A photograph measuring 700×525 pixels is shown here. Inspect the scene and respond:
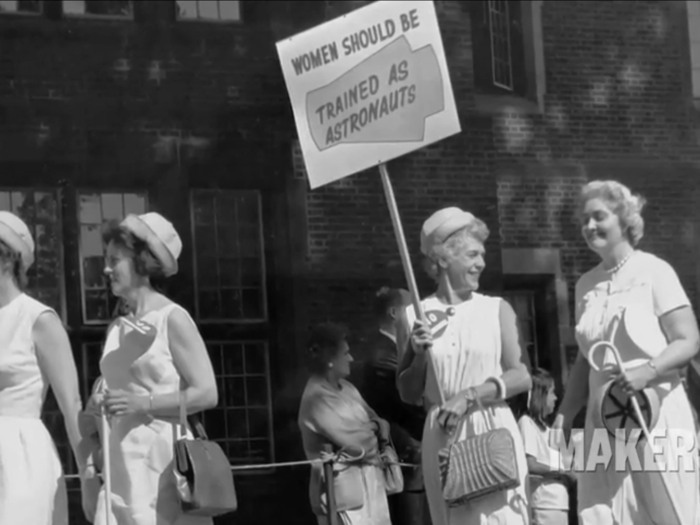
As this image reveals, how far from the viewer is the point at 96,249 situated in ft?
28.0

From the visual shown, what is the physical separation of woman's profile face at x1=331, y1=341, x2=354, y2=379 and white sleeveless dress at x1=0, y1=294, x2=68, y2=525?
275 cm

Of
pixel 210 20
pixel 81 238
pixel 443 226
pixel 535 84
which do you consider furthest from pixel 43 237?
pixel 535 84

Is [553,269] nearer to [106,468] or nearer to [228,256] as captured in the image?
[228,256]

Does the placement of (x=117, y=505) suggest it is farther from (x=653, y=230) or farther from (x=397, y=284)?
(x=653, y=230)

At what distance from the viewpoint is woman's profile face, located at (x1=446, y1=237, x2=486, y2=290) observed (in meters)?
6.64

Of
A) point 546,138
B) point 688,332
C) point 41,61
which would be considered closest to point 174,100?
point 41,61

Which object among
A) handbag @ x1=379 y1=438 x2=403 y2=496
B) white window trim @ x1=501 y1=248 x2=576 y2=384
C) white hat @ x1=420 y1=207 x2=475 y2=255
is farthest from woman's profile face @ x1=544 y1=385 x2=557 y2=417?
white hat @ x1=420 y1=207 x2=475 y2=255

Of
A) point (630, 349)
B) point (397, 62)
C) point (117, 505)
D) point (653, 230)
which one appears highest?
point (397, 62)

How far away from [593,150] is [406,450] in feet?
6.92

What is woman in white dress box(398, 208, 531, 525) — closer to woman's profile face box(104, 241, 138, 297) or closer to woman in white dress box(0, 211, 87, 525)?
woman's profile face box(104, 241, 138, 297)

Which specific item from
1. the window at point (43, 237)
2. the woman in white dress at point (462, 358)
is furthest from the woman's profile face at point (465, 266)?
the window at point (43, 237)

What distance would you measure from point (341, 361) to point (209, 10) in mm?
1997

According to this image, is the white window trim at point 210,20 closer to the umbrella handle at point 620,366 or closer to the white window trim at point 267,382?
the white window trim at point 267,382

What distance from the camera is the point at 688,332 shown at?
6.39 meters
